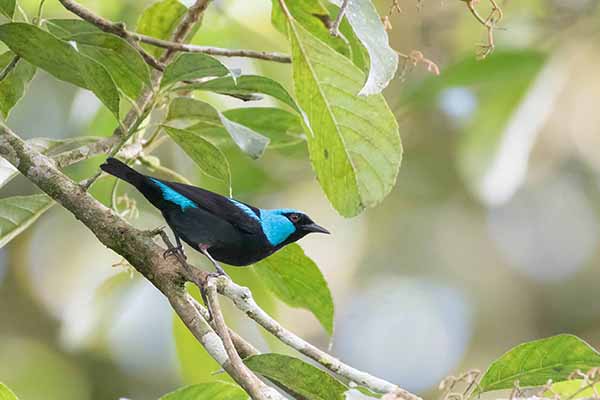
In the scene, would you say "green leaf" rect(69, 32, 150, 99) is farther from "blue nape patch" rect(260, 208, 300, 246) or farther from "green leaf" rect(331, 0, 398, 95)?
"blue nape patch" rect(260, 208, 300, 246)

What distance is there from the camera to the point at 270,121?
9.60 ft

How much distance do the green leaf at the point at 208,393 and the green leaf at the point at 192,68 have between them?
0.69m

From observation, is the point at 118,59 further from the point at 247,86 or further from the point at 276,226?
the point at 276,226

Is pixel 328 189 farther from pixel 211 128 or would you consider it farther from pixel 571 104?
pixel 571 104

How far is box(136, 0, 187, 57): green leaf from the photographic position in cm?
291

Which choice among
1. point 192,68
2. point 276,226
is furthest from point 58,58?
point 276,226

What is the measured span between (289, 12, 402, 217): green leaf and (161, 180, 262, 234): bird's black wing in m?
0.64

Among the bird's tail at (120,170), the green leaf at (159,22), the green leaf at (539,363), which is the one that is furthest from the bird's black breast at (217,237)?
the green leaf at (539,363)

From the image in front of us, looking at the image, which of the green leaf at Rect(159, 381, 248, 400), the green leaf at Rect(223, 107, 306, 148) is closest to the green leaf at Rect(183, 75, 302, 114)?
the green leaf at Rect(223, 107, 306, 148)

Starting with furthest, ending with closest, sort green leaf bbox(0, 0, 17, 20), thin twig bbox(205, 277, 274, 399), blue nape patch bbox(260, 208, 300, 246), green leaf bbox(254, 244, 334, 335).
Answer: blue nape patch bbox(260, 208, 300, 246) < green leaf bbox(254, 244, 334, 335) < green leaf bbox(0, 0, 17, 20) < thin twig bbox(205, 277, 274, 399)

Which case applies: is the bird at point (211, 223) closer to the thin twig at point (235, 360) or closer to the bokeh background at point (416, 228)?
the bokeh background at point (416, 228)

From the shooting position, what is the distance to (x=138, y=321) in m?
6.42

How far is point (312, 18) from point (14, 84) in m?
0.80

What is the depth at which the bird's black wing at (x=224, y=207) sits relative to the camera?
3021 mm
